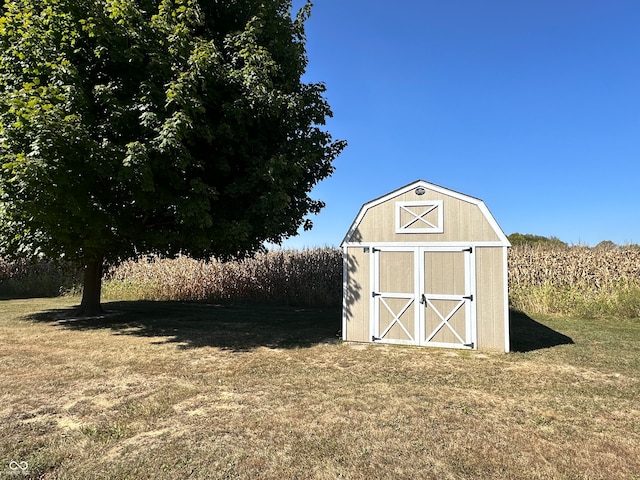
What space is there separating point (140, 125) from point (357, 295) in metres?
6.12

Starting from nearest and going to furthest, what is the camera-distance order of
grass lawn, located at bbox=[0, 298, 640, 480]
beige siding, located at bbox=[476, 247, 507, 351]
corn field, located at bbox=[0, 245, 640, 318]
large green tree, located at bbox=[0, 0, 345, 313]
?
grass lawn, located at bbox=[0, 298, 640, 480] < large green tree, located at bbox=[0, 0, 345, 313] < beige siding, located at bbox=[476, 247, 507, 351] < corn field, located at bbox=[0, 245, 640, 318]

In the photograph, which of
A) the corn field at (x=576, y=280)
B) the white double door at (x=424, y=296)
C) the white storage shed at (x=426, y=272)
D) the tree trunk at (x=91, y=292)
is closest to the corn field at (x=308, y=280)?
the corn field at (x=576, y=280)

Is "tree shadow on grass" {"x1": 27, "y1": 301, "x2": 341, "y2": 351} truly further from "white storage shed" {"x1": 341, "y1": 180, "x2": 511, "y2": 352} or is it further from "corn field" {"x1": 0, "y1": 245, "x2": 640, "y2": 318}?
"corn field" {"x1": 0, "y1": 245, "x2": 640, "y2": 318}

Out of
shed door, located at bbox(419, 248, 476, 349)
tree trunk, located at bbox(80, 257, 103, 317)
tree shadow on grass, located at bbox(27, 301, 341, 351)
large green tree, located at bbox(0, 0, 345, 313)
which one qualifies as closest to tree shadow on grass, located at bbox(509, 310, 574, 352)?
shed door, located at bbox(419, 248, 476, 349)

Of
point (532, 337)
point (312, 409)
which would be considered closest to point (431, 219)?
point (532, 337)

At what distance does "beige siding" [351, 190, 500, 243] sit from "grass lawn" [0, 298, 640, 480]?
243 centimetres

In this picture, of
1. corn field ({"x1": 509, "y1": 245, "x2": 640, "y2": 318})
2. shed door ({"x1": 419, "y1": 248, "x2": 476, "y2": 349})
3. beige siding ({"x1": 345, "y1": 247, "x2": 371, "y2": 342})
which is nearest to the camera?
shed door ({"x1": 419, "y1": 248, "x2": 476, "y2": 349})

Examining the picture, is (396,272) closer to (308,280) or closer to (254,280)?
(308,280)

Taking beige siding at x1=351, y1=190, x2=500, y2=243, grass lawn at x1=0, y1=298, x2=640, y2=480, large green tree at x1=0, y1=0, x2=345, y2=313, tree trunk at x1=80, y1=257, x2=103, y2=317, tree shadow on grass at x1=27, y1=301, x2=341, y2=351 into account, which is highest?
large green tree at x1=0, y1=0, x2=345, y2=313

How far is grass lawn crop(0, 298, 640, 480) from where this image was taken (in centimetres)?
356

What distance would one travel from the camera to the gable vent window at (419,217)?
8430 mm

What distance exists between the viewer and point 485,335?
805cm

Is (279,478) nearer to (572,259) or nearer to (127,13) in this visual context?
(127,13)

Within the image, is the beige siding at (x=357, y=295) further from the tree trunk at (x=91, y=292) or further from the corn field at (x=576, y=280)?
the tree trunk at (x=91, y=292)
